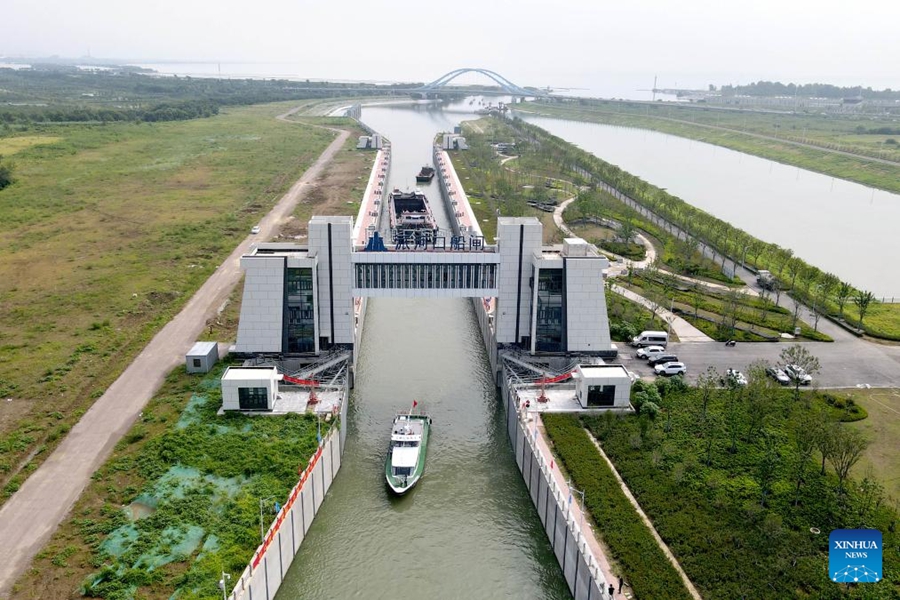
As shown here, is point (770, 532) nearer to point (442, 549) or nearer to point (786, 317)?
point (442, 549)

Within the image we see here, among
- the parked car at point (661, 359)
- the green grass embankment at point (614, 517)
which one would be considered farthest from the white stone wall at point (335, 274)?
the parked car at point (661, 359)

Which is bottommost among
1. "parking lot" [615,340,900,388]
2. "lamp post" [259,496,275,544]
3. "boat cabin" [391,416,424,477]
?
"boat cabin" [391,416,424,477]

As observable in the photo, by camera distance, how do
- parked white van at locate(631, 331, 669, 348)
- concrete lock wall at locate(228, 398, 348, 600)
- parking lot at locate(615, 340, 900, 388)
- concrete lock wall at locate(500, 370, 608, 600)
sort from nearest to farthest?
concrete lock wall at locate(228, 398, 348, 600) → concrete lock wall at locate(500, 370, 608, 600) → parking lot at locate(615, 340, 900, 388) → parked white van at locate(631, 331, 669, 348)

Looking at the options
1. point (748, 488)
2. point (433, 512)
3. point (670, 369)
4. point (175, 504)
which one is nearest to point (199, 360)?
point (175, 504)

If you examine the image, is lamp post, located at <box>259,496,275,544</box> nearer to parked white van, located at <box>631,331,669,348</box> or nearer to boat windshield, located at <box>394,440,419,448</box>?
boat windshield, located at <box>394,440,419,448</box>

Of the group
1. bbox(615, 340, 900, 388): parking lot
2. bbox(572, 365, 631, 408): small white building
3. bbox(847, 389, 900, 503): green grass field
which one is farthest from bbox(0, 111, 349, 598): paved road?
bbox(847, 389, 900, 503): green grass field

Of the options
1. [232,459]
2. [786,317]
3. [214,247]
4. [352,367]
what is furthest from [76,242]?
[786,317]
